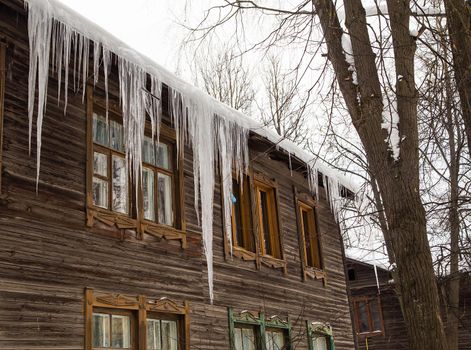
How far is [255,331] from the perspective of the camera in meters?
9.32

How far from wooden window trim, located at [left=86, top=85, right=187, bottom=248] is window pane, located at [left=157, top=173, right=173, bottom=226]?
0.23 ft

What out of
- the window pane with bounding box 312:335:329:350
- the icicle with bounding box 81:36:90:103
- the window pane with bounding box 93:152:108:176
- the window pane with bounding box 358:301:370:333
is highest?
the icicle with bounding box 81:36:90:103

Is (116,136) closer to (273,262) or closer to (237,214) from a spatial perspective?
(237,214)

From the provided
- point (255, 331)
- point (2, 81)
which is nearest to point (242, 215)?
point (255, 331)

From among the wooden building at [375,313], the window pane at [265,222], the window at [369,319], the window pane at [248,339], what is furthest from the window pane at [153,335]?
the window at [369,319]

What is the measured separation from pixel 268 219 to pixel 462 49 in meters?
5.98

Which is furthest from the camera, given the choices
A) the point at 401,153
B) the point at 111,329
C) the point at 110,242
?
the point at 110,242

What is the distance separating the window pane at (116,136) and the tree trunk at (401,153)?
3.23m

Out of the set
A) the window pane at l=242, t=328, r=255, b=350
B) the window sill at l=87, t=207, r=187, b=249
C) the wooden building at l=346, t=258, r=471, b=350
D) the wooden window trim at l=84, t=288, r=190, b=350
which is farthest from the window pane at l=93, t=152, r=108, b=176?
the wooden building at l=346, t=258, r=471, b=350

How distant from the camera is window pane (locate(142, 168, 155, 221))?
7.69m

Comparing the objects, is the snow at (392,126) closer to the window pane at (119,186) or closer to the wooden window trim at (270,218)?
the window pane at (119,186)

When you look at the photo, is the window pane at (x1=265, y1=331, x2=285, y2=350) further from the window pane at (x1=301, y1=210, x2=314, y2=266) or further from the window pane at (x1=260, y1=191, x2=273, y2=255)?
the window pane at (x1=301, y1=210, x2=314, y2=266)

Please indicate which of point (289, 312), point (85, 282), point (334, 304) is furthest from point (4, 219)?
point (334, 304)

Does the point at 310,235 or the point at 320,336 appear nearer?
the point at 320,336
